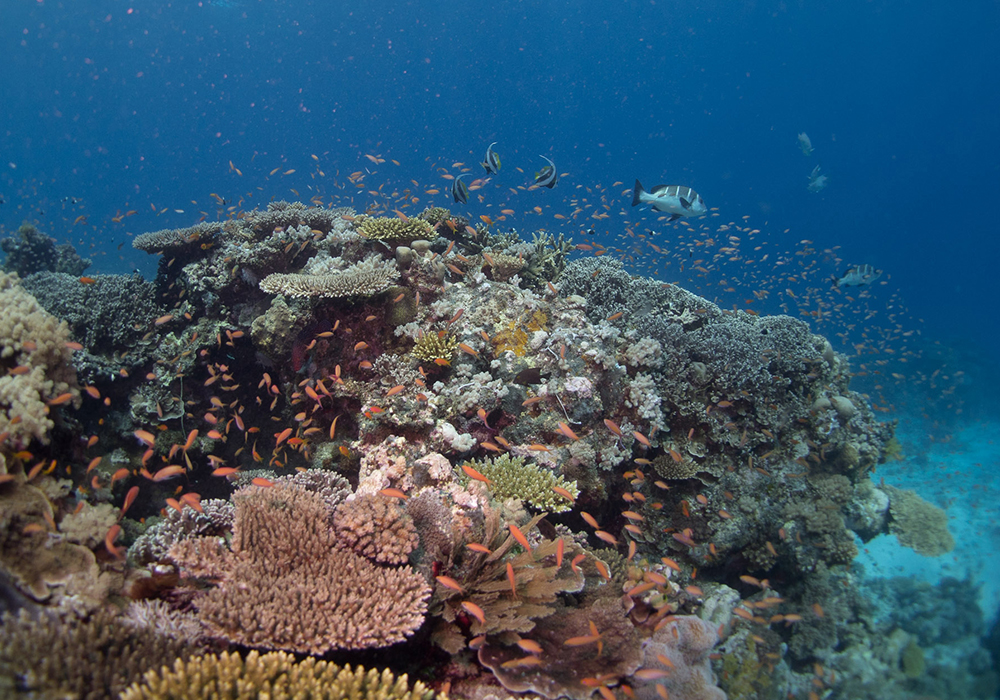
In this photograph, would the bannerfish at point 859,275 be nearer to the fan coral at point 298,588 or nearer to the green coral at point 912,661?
the green coral at point 912,661

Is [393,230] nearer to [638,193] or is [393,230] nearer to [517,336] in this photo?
[517,336]

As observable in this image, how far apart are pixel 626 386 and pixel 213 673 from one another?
18.9 ft

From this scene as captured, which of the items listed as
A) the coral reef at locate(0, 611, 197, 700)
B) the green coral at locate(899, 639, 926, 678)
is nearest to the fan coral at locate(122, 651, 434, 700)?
the coral reef at locate(0, 611, 197, 700)

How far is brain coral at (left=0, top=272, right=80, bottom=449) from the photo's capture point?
414 cm

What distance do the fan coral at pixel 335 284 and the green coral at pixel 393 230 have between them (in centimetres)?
137

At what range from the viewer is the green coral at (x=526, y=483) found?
484 centimetres

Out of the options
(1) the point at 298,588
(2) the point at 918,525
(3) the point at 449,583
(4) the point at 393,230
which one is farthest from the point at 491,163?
(2) the point at 918,525

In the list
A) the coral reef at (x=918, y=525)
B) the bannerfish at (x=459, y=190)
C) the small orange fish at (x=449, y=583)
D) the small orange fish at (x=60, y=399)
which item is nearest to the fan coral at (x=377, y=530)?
the small orange fish at (x=449, y=583)

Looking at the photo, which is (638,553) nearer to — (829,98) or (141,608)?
(141,608)

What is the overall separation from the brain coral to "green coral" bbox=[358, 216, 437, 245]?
172 inches

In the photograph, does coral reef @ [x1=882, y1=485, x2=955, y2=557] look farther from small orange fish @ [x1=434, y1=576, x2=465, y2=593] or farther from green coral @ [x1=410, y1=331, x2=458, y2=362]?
small orange fish @ [x1=434, y1=576, x2=465, y2=593]

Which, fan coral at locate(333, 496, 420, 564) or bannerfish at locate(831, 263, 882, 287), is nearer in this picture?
fan coral at locate(333, 496, 420, 564)

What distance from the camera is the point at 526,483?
4945 mm

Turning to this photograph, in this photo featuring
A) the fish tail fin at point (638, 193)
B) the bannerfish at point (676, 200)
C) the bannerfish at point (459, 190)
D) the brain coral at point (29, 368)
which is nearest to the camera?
the brain coral at point (29, 368)
